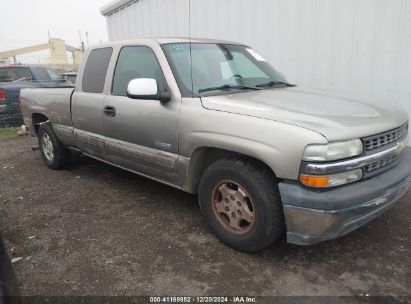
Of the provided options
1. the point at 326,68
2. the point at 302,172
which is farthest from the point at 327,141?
the point at 326,68

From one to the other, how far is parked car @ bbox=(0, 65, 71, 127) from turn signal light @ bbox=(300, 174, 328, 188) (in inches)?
308

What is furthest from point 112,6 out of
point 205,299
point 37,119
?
point 205,299

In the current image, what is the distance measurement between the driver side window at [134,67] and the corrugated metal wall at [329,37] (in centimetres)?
247

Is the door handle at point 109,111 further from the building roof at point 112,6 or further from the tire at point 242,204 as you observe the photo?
the building roof at point 112,6

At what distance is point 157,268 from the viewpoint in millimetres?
3035

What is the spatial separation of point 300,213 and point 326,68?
3.55m

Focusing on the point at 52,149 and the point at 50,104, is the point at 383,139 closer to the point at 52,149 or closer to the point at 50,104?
the point at 50,104

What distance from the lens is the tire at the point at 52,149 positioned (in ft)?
18.0

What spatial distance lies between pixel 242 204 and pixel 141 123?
136cm

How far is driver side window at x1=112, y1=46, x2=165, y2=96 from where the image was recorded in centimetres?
378

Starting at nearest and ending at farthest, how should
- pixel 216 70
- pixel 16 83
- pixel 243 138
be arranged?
pixel 243 138
pixel 216 70
pixel 16 83

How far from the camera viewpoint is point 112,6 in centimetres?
962

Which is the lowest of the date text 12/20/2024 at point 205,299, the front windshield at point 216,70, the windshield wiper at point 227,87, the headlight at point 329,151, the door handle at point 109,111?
the date text 12/20/2024 at point 205,299

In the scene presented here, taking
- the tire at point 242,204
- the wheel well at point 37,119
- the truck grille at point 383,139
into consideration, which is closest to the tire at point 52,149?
the wheel well at point 37,119
